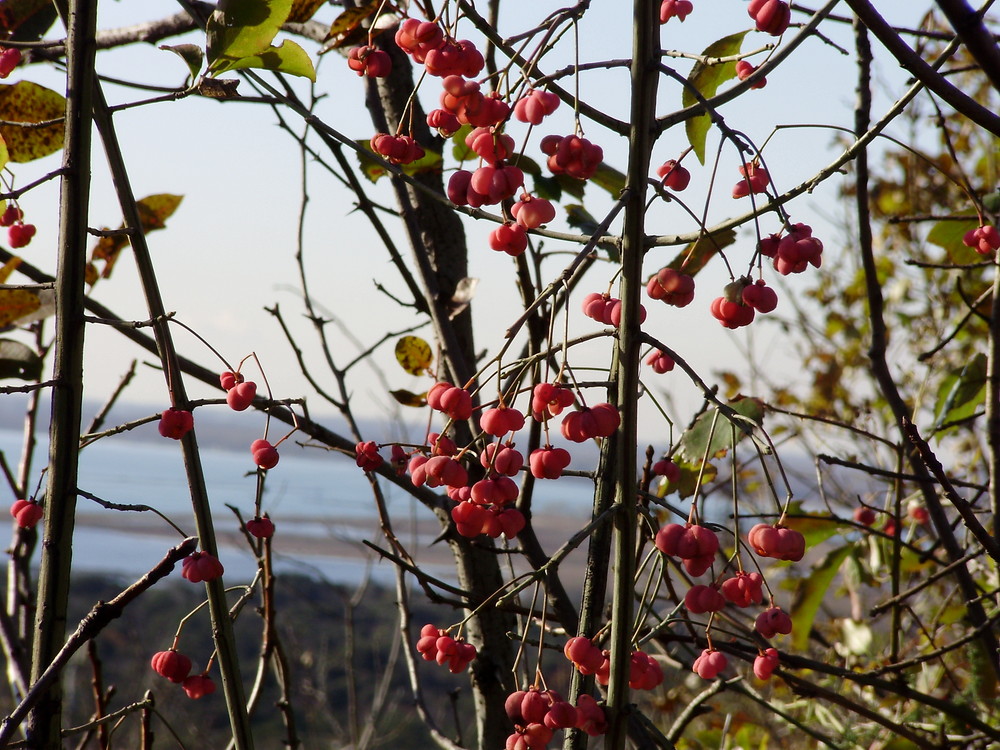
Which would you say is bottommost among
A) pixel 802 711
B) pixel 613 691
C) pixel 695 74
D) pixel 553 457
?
pixel 802 711

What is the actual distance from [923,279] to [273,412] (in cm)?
317

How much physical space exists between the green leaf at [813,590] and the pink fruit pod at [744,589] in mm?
856

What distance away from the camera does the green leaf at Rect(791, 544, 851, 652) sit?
1427 millimetres

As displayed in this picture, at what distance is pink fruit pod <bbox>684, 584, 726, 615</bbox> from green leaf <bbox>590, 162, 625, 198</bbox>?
0.43m

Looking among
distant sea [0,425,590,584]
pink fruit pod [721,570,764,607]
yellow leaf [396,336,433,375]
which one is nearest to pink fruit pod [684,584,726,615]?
pink fruit pod [721,570,764,607]

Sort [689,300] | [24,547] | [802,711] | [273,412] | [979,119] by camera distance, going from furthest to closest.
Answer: [802,711]
[24,547]
[273,412]
[689,300]
[979,119]

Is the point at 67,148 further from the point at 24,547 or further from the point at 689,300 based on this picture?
the point at 24,547

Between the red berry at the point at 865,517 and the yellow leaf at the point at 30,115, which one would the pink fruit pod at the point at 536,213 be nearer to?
the yellow leaf at the point at 30,115

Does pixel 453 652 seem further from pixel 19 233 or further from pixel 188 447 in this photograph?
pixel 19 233

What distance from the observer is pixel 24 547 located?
1151mm

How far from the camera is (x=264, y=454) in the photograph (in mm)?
835

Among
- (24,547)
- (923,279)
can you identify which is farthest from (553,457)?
(923,279)

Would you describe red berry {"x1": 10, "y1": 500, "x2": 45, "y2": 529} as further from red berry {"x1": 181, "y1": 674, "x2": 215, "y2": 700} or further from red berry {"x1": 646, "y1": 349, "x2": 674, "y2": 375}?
red berry {"x1": 646, "y1": 349, "x2": 674, "y2": 375}

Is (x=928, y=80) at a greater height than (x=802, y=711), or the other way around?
(x=928, y=80)
